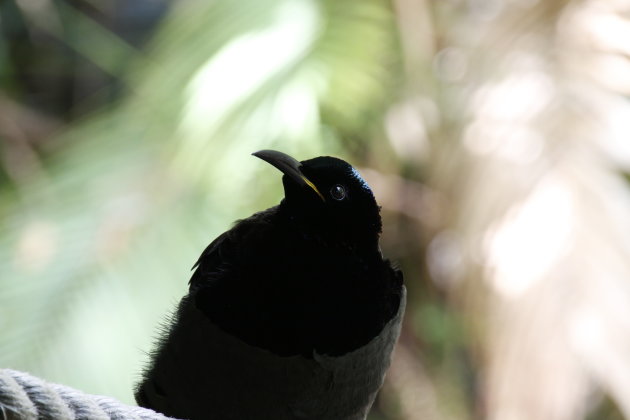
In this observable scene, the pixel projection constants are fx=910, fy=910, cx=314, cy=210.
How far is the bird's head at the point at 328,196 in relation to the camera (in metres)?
1.49

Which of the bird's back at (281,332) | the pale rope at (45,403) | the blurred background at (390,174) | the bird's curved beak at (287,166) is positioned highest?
the pale rope at (45,403)

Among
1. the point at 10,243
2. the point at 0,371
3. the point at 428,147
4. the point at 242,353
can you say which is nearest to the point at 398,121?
the point at 428,147

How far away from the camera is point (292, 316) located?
138 centimetres

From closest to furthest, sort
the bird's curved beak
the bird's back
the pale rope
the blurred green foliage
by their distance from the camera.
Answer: the pale rope → the bird's back → the bird's curved beak → the blurred green foliage

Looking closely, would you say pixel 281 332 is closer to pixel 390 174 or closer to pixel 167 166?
pixel 167 166

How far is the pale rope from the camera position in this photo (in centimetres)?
84

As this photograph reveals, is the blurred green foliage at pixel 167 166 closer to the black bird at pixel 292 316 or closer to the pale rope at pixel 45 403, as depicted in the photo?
the black bird at pixel 292 316

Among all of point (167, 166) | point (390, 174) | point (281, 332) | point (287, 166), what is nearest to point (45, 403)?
point (281, 332)

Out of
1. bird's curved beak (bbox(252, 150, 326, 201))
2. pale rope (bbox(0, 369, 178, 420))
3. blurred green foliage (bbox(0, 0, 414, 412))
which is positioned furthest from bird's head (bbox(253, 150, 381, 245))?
blurred green foliage (bbox(0, 0, 414, 412))

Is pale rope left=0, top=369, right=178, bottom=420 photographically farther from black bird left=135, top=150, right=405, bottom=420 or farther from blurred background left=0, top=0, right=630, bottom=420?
blurred background left=0, top=0, right=630, bottom=420

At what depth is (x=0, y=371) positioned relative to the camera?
86cm

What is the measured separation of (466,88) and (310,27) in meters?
0.72

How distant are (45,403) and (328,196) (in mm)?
712

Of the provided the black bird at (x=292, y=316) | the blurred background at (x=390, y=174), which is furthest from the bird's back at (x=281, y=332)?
the blurred background at (x=390, y=174)
